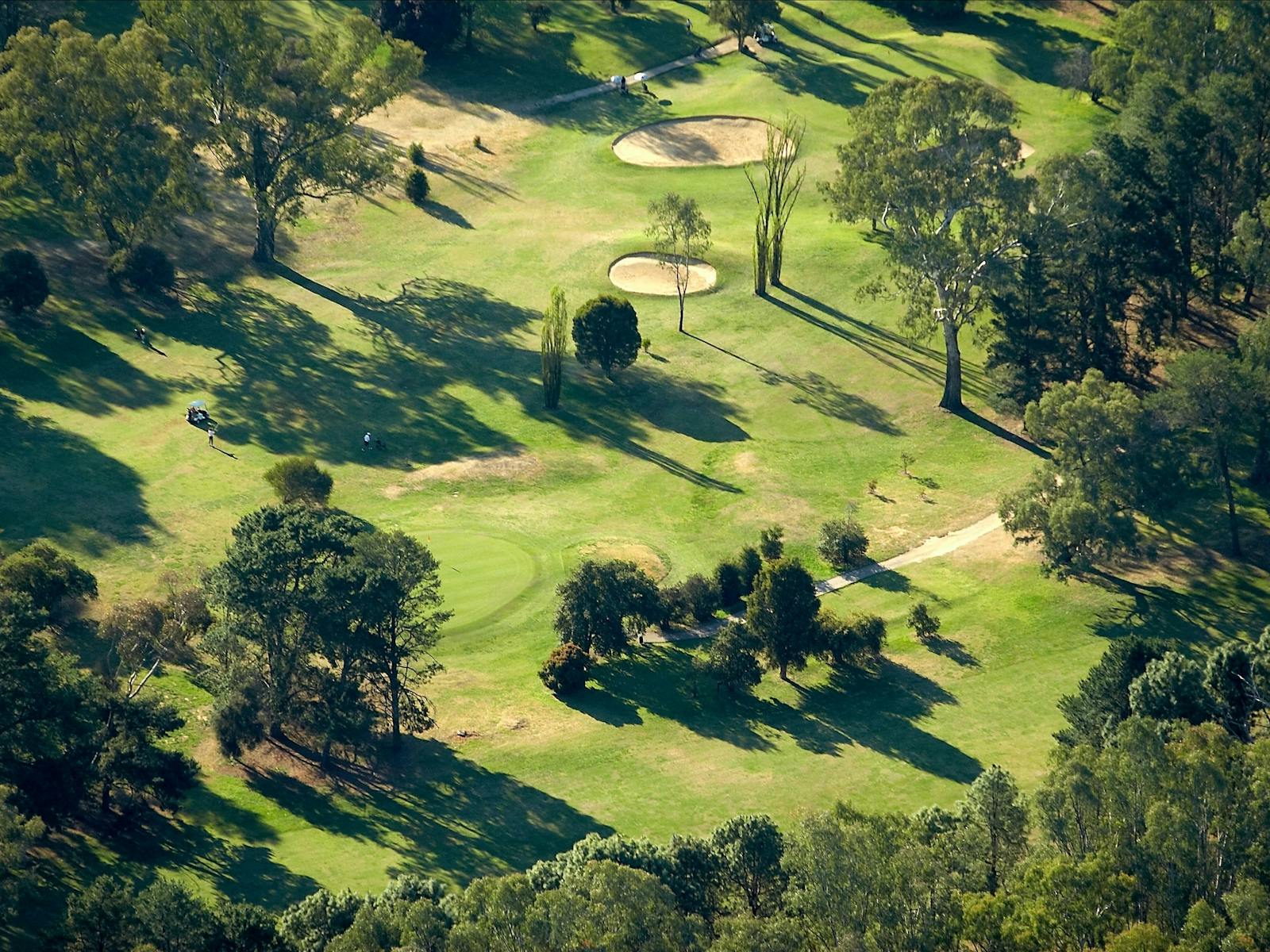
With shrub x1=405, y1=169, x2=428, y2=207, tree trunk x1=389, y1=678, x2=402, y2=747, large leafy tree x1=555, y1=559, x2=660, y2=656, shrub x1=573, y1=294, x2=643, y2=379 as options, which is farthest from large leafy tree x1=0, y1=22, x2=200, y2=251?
tree trunk x1=389, y1=678, x2=402, y2=747

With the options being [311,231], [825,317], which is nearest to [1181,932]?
[825,317]

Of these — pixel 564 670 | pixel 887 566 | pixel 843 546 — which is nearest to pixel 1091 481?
pixel 887 566

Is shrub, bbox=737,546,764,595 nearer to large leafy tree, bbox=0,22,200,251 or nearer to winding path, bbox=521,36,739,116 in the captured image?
large leafy tree, bbox=0,22,200,251

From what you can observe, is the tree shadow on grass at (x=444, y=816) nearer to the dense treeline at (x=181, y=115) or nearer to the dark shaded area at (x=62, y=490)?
the dark shaded area at (x=62, y=490)

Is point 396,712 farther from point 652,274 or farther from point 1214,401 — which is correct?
point 652,274

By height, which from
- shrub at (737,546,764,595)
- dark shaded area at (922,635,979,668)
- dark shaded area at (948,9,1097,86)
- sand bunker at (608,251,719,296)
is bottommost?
shrub at (737,546,764,595)
